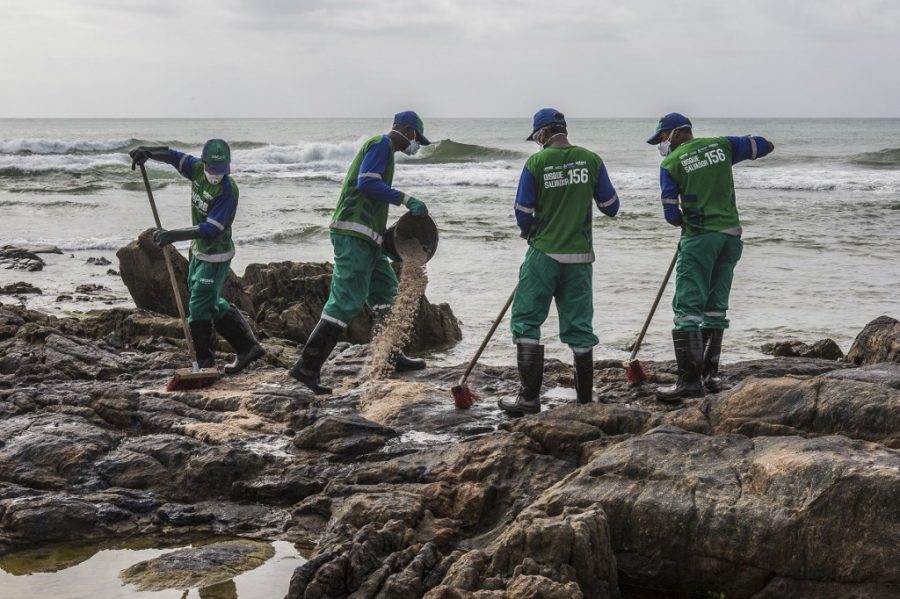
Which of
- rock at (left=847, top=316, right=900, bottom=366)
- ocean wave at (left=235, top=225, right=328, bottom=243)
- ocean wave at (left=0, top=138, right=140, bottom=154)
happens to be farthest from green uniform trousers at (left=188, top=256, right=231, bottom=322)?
ocean wave at (left=0, top=138, right=140, bottom=154)

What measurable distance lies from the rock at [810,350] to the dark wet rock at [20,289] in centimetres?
916

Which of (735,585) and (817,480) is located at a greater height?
(817,480)

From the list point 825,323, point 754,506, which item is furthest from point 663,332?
point 754,506

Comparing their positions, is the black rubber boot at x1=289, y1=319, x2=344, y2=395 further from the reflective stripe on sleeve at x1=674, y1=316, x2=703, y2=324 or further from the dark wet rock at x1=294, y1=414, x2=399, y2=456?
the reflective stripe on sleeve at x1=674, y1=316, x2=703, y2=324

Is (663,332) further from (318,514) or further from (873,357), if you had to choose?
(318,514)

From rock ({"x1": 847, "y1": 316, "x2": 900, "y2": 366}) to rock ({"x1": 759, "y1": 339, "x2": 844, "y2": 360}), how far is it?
51 centimetres

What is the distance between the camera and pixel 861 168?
3862cm

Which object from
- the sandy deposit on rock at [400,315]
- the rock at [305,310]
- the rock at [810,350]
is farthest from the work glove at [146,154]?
the rock at [810,350]

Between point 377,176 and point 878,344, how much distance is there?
403 cm

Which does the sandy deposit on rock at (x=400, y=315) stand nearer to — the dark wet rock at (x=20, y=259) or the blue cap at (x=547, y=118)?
the blue cap at (x=547, y=118)

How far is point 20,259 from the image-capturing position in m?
15.9

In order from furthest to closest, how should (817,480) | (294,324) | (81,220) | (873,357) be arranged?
(81,220), (294,324), (873,357), (817,480)

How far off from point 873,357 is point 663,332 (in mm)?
3241

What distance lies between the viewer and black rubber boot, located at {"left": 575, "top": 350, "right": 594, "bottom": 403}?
6.67 m
